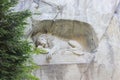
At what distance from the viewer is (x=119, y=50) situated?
5.81 metres

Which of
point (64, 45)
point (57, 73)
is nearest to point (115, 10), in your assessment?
point (64, 45)

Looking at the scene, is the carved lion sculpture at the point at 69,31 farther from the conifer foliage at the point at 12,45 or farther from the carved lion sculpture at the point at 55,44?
the conifer foliage at the point at 12,45

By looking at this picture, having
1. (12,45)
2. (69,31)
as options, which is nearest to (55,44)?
(69,31)

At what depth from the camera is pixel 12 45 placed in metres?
3.38

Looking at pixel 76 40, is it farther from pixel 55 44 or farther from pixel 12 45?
pixel 12 45

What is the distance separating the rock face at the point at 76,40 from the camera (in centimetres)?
553

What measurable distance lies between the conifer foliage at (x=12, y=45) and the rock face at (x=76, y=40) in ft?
6.67

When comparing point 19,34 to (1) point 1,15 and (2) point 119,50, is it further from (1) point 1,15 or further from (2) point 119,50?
(2) point 119,50

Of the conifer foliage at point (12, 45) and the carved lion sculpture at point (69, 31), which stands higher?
the conifer foliage at point (12, 45)

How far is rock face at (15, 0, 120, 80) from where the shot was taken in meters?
5.53

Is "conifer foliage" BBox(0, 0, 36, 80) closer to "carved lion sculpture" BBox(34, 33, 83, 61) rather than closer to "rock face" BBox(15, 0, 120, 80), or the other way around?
"rock face" BBox(15, 0, 120, 80)

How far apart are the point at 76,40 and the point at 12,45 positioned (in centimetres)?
281

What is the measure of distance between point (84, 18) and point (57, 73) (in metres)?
1.20

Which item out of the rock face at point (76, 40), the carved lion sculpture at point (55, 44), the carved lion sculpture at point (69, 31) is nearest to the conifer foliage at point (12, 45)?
the rock face at point (76, 40)
